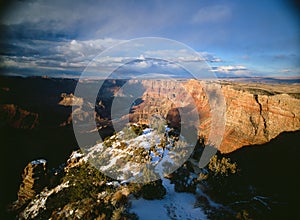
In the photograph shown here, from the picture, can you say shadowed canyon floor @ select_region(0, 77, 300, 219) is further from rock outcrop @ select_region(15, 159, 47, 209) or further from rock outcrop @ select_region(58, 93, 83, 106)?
rock outcrop @ select_region(58, 93, 83, 106)

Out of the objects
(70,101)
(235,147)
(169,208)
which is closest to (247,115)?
(235,147)

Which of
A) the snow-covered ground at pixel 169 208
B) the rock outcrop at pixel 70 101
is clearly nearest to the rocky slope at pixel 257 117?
the snow-covered ground at pixel 169 208

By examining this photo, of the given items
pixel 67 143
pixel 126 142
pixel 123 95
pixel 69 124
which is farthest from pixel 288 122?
pixel 123 95

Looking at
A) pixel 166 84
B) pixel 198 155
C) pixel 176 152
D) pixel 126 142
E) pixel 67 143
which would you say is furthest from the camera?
pixel 166 84

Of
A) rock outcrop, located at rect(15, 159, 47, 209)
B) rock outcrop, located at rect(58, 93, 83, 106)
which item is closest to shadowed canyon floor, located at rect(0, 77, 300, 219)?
rock outcrop, located at rect(15, 159, 47, 209)

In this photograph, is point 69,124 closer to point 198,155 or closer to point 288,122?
point 198,155

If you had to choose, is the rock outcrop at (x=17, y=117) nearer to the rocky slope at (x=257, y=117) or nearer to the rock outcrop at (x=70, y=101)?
the rock outcrop at (x=70, y=101)

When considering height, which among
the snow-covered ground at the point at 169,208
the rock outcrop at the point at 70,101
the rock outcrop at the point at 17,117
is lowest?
the rock outcrop at the point at 17,117

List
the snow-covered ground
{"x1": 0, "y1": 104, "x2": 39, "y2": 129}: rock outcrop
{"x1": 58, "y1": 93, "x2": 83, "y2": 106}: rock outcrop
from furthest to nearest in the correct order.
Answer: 1. {"x1": 58, "y1": 93, "x2": 83, "y2": 106}: rock outcrop
2. {"x1": 0, "y1": 104, "x2": 39, "y2": 129}: rock outcrop
3. the snow-covered ground
